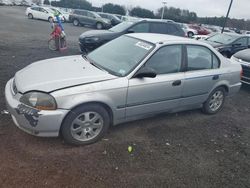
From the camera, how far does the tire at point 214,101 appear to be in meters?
5.02

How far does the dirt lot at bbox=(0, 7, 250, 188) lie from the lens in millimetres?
2906

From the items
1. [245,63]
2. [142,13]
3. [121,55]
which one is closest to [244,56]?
[245,63]

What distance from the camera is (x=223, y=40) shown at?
1116cm

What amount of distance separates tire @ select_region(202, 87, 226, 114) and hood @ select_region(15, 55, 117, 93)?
247 centimetres

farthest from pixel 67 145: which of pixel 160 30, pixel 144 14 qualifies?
pixel 144 14

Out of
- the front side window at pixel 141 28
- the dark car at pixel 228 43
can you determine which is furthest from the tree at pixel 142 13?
the front side window at pixel 141 28

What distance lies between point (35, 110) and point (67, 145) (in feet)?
2.45

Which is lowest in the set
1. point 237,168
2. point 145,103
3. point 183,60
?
point 237,168

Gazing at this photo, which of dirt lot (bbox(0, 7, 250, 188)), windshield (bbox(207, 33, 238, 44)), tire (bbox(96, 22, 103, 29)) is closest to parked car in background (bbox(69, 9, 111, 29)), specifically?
tire (bbox(96, 22, 103, 29))

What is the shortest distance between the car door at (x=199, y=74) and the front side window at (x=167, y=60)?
0.22m

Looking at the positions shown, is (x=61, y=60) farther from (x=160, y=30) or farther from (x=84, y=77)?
(x=160, y=30)

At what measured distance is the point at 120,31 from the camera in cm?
952

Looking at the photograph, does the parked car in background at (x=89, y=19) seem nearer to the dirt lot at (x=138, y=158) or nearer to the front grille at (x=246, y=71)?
the front grille at (x=246, y=71)

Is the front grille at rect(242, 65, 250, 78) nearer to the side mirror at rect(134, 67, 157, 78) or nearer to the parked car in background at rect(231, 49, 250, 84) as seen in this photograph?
the parked car in background at rect(231, 49, 250, 84)
